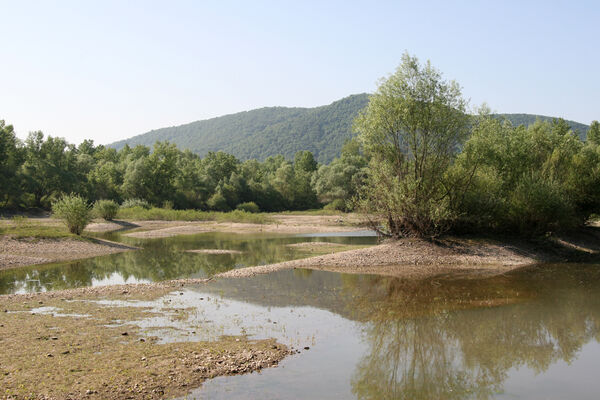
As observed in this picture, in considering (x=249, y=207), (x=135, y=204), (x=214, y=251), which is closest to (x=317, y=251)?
(x=214, y=251)

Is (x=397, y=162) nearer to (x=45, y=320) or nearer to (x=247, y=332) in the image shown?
(x=247, y=332)

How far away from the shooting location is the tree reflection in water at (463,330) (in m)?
11.5

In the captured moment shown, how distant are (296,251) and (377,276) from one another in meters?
12.9

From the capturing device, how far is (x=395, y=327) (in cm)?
1600

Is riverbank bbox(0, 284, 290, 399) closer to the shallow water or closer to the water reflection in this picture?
the water reflection

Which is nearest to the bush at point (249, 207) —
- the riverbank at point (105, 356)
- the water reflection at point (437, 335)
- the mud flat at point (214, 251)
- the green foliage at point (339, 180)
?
the green foliage at point (339, 180)

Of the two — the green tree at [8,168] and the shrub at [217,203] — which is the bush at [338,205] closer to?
the shrub at [217,203]

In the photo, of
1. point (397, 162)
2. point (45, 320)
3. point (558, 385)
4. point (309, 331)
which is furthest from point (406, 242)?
point (45, 320)

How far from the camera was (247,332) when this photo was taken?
49.7 ft

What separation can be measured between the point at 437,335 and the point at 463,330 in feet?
3.80

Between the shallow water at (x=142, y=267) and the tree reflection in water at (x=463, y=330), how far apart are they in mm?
11261

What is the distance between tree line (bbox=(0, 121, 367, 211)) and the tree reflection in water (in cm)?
4719

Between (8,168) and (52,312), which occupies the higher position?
(8,168)

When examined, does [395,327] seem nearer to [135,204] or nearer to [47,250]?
[47,250]
